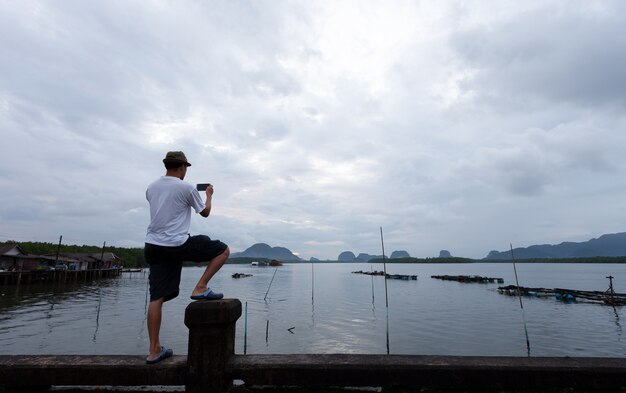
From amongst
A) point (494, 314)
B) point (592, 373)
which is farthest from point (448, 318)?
point (592, 373)

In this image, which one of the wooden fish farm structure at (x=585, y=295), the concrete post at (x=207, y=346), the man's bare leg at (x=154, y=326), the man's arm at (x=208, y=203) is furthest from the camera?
the wooden fish farm structure at (x=585, y=295)

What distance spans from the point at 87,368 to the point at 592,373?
5.36m

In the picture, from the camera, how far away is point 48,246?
286ft

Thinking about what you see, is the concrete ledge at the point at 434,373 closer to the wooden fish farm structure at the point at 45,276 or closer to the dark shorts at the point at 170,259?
the dark shorts at the point at 170,259

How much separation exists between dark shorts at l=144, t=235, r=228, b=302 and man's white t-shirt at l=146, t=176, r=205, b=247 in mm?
79

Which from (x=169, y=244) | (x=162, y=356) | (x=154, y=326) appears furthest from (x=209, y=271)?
(x=162, y=356)

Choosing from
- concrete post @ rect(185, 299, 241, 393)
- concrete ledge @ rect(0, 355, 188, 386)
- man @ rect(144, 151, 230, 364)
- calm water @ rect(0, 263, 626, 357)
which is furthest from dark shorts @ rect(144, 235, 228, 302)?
calm water @ rect(0, 263, 626, 357)

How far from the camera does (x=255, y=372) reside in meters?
3.64

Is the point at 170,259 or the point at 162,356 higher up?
the point at 170,259

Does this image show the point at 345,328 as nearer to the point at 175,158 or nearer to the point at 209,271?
the point at 209,271

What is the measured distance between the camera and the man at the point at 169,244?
376 centimetres

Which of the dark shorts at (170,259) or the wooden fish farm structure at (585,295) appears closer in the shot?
the dark shorts at (170,259)

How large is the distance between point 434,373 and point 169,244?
3216 millimetres

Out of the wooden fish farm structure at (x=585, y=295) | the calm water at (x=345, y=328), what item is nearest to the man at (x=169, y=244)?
the calm water at (x=345, y=328)
